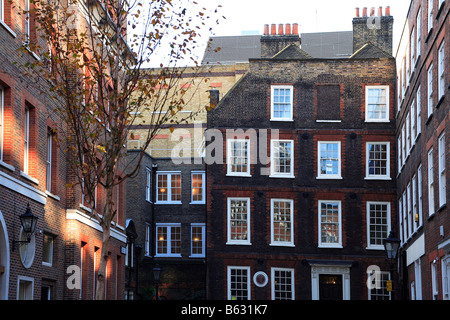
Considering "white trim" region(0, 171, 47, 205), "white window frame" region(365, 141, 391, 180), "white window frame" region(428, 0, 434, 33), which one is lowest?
"white trim" region(0, 171, 47, 205)

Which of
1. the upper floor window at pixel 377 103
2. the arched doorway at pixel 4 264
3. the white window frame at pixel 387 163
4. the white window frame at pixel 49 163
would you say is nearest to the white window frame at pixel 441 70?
the white window frame at pixel 49 163

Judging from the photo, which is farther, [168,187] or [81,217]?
[168,187]

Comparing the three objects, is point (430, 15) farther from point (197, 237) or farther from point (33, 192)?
point (197, 237)

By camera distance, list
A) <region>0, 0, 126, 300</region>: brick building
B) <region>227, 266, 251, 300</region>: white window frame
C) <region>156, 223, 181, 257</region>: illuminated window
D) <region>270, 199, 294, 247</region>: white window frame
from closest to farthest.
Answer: <region>0, 0, 126, 300</region>: brick building
<region>227, 266, 251, 300</region>: white window frame
<region>270, 199, 294, 247</region>: white window frame
<region>156, 223, 181, 257</region>: illuminated window

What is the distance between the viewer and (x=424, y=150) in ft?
88.7

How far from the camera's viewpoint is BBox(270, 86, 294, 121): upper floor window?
129ft

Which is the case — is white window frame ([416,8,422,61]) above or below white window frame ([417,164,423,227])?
above

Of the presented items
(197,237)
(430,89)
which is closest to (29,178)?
(430,89)

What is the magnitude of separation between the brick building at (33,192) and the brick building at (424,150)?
10.9m

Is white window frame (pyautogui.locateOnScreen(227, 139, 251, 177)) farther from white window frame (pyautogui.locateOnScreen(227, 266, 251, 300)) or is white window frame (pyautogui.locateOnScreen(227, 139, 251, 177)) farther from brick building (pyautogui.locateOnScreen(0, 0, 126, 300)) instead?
brick building (pyautogui.locateOnScreen(0, 0, 126, 300))

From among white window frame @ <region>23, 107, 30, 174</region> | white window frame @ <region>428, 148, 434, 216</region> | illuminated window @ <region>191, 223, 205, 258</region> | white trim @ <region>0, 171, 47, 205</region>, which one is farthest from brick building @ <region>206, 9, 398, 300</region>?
white window frame @ <region>23, 107, 30, 174</region>

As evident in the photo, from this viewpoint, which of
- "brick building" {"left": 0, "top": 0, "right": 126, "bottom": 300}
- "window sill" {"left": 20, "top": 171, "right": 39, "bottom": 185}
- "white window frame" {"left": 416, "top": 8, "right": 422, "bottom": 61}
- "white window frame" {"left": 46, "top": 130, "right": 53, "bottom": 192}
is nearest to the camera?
"brick building" {"left": 0, "top": 0, "right": 126, "bottom": 300}

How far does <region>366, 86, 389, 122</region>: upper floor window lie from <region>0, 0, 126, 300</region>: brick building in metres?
17.5

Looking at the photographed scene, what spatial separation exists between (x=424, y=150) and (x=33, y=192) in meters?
13.8
